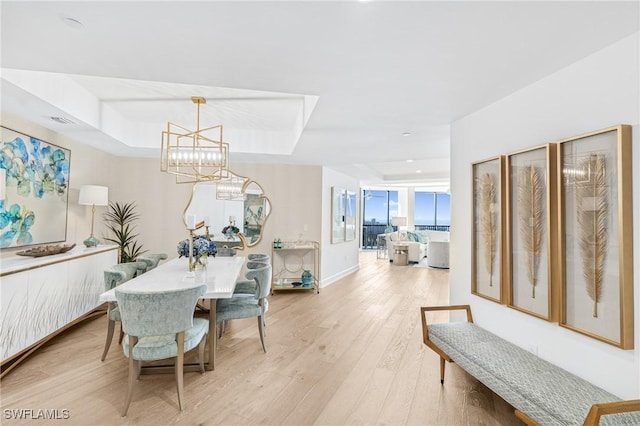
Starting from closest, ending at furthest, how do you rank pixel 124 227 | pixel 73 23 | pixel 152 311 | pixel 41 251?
pixel 73 23
pixel 152 311
pixel 41 251
pixel 124 227

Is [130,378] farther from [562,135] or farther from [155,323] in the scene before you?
[562,135]

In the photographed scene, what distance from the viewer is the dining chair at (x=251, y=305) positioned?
312 centimetres

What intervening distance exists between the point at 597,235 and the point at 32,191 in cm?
512

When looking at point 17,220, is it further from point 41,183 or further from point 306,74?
point 306,74

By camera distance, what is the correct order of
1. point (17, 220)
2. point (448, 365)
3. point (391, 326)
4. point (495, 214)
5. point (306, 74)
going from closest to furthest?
1. point (306, 74)
2. point (495, 214)
3. point (448, 365)
4. point (17, 220)
5. point (391, 326)

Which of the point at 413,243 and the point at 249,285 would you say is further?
the point at 413,243

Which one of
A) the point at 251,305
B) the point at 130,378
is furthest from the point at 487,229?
the point at 130,378

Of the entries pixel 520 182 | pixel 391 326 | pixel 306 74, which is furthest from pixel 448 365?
pixel 306 74

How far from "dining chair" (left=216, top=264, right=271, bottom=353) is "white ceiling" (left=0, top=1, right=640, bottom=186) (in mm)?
1748

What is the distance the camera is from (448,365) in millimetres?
2955

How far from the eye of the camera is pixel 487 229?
2643 mm

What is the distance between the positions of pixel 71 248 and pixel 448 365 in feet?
14.7

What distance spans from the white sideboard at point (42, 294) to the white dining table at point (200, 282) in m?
0.85

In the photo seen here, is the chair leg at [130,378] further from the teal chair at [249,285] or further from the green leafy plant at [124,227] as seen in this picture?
the green leafy plant at [124,227]
